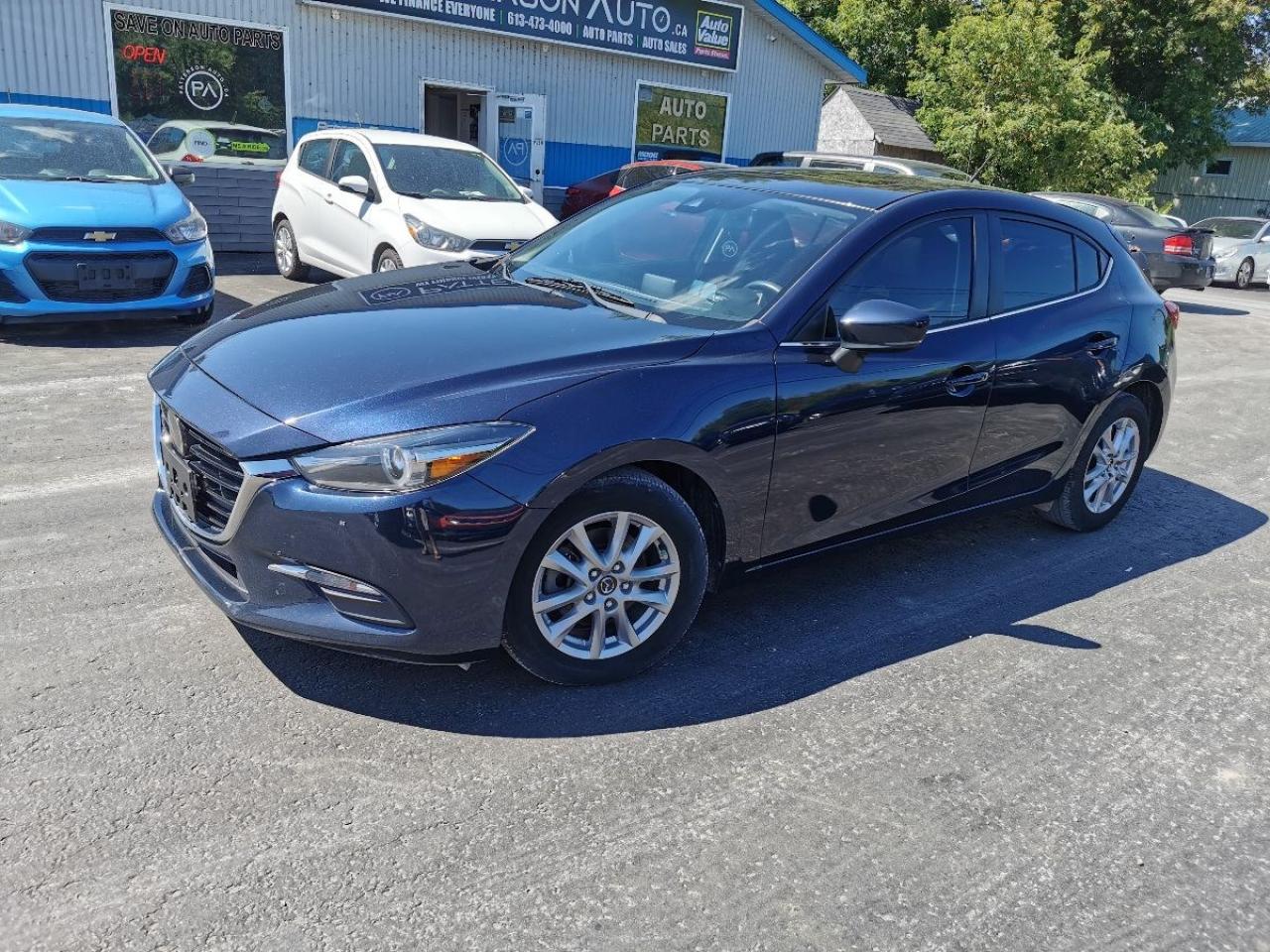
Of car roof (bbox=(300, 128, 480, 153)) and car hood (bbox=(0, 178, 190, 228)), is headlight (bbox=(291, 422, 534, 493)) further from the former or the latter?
car roof (bbox=(300, 128, 480, 153))

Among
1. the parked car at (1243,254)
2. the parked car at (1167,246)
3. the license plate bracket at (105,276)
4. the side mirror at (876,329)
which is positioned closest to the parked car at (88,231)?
the license plate bracket at (105,276)

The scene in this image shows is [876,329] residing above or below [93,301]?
above

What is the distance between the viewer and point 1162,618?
176 inches

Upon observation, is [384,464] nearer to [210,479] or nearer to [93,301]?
[210,479]

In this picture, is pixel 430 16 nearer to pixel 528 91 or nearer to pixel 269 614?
pixel 528 91

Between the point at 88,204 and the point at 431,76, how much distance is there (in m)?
8.85

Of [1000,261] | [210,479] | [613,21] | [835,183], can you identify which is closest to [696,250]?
[835,183]

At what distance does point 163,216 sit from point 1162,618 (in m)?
7.36

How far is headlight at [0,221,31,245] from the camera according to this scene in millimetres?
7406

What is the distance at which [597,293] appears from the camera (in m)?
4.09

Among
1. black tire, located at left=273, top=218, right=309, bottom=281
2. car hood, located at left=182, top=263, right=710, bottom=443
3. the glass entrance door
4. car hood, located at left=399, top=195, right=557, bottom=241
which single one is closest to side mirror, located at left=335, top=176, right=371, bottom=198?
car hood, located at left=399, top=195, right=557, bottom=241

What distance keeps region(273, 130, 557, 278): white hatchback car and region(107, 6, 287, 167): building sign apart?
10.5ft

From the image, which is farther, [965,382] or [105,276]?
[105,276]

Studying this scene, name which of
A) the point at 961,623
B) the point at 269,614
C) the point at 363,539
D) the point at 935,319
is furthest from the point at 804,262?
the point at 269,614
